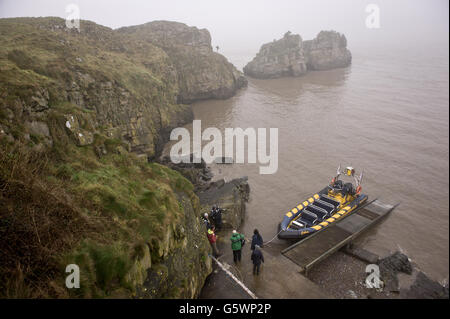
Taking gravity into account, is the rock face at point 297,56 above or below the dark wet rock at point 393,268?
above

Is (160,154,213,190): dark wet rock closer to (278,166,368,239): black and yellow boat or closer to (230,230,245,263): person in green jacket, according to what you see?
(278,166,368,239): black and yellow boat

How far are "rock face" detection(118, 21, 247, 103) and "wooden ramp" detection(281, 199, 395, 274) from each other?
3957 cm

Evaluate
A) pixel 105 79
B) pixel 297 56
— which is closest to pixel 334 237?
pixel 105 79

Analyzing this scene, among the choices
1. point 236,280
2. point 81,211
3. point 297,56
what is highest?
point 297,56

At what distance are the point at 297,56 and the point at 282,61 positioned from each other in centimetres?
525

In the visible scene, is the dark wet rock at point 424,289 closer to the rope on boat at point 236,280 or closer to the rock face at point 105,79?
the rope on boat at point 236,280

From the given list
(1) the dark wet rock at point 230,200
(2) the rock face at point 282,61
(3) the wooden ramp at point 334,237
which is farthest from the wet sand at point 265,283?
(2) the rock face at point 282,61

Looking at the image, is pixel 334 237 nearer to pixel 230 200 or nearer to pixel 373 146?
pixel 230 200

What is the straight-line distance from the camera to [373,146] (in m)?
28.0

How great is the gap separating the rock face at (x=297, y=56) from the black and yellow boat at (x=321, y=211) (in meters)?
61.2

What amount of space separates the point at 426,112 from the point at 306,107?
18944 millimetres

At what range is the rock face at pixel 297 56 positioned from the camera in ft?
243
